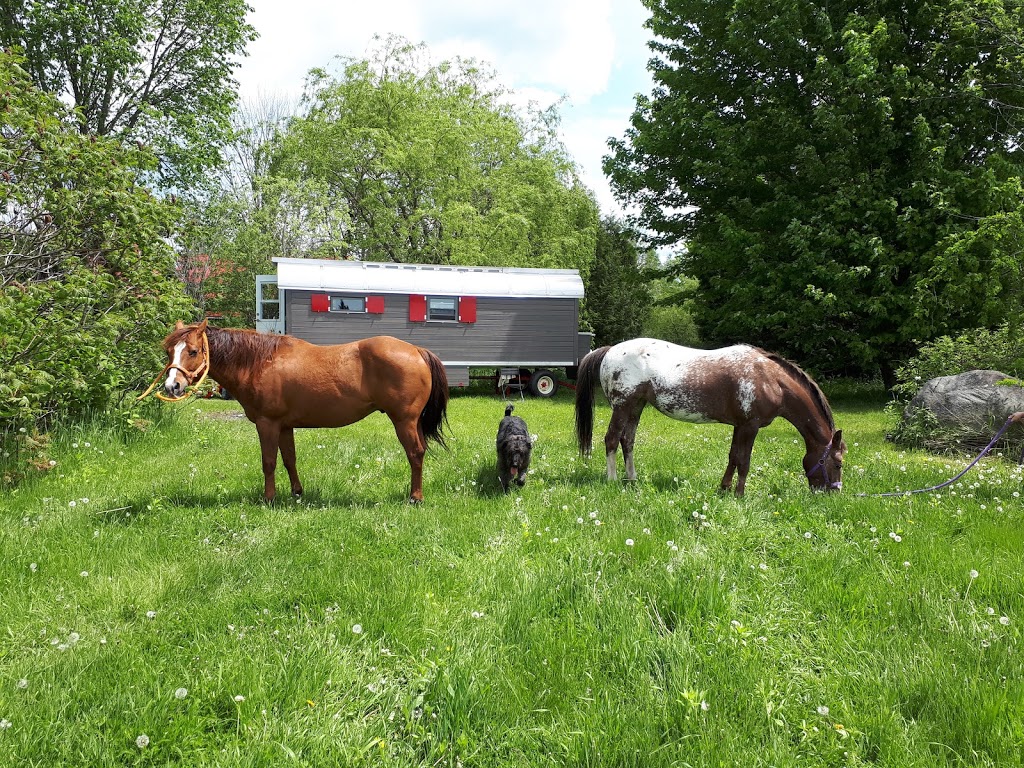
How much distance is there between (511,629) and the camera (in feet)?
11.2

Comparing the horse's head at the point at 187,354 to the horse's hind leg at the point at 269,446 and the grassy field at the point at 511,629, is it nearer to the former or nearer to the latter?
the horse's hind leg at the point at 269,446

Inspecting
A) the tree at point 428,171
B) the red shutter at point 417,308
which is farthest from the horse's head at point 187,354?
the tree at point 428,171

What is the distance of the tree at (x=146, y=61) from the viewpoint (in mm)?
18000

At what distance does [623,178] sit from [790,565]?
1816 centimetres

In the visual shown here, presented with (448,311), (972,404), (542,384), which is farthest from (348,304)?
(972,404)

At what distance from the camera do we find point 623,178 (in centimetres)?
2025

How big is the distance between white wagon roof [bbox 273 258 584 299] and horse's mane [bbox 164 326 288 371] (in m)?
11.7

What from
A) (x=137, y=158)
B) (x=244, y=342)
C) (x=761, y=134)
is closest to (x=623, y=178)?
(x=761, y=134)

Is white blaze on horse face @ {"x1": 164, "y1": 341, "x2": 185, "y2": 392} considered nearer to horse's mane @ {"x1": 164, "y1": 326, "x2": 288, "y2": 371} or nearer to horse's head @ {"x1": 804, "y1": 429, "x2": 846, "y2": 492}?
horse's mane @ {"x1": 164, "y1": 326, "x2": 288, "y2": 371}

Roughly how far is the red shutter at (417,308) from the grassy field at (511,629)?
12.5m

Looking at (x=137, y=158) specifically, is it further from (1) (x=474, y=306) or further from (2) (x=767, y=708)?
(1) (x=474, y=306)

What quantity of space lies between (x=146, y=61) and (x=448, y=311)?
45.6ft

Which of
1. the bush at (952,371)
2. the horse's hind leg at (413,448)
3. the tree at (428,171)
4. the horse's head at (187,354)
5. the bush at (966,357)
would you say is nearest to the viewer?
the horse's head at (187,354)

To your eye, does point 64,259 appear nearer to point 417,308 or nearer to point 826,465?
point 826,465
